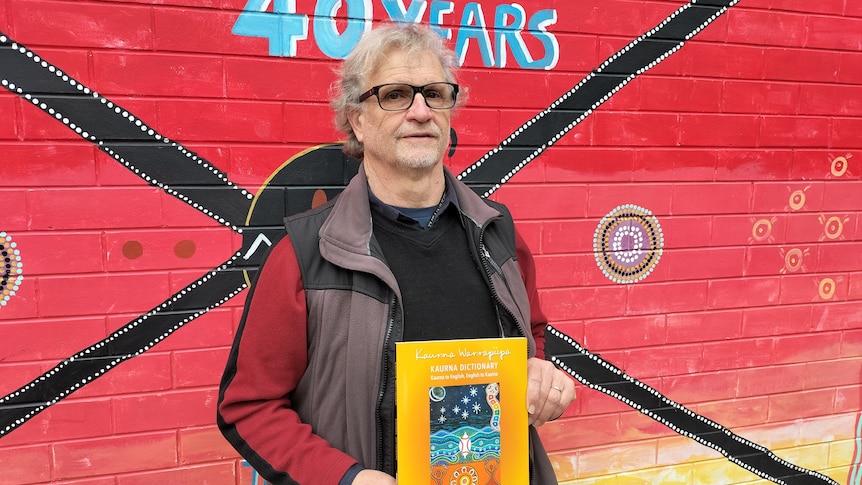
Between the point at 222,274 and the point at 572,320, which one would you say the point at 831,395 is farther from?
the point at 222,274

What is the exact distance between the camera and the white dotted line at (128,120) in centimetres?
198

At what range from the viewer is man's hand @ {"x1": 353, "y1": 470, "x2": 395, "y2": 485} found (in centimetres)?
135

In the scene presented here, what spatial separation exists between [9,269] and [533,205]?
2056 mm

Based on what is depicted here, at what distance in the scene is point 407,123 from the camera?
1586 millimetres

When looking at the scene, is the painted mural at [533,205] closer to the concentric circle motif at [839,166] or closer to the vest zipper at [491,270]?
the concentric circle motif at [839,166]

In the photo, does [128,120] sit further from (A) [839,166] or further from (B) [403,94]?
(A) [839,166]

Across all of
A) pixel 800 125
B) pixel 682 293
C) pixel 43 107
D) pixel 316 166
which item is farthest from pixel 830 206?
pixel 43 107

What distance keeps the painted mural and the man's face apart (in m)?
0.73

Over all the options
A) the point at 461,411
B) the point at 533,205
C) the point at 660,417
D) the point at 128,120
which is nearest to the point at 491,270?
the point at 461,411

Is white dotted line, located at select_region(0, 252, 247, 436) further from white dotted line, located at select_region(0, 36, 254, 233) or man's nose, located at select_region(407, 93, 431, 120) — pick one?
man's nose, located at select_region(407, 93, 431, 120)

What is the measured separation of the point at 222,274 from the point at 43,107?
0.85 meters

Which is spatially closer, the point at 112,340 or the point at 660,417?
the point at 112,340

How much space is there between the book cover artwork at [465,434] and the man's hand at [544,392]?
139 mm

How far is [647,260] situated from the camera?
2.71m
